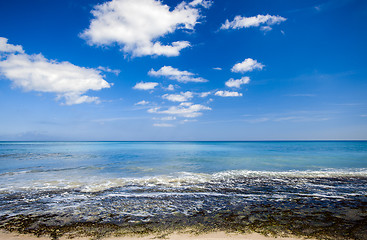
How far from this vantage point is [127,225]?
Result: 6.86 m

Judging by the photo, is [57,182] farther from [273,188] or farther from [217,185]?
[273,188]

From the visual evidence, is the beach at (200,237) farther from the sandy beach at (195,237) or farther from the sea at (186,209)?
the sea at (186,209)

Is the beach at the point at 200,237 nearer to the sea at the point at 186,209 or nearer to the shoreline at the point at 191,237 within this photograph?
the shoreline at the point at 191,237

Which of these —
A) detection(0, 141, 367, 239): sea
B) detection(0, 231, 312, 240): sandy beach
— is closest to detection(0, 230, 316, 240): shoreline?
detection(0, 231, 312, 240): sandy beach

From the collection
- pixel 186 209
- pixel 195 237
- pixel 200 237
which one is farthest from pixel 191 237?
pixel 186 209

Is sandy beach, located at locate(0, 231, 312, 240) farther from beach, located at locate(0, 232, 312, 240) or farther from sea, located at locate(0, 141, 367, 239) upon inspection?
sea, located at locate(0, 141, 367, 239)

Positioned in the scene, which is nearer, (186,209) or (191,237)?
(191,237)

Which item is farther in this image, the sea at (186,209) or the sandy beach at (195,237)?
the sea at (186,209)

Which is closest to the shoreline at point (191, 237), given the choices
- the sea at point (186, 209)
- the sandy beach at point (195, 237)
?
the sandy beach at point (195, 237)

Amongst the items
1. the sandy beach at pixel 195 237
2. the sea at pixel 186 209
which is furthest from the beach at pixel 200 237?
the sea at pixel 186 209

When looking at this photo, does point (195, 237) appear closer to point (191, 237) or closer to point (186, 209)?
point (191, 237)

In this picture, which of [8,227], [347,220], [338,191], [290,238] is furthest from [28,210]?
[338,191]

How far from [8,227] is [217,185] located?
35.0 feet

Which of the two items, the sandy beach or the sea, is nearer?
the sandy beach
